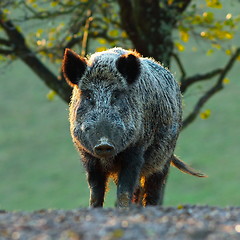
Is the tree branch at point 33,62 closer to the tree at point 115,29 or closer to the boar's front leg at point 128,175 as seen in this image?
the tree at point 115,29

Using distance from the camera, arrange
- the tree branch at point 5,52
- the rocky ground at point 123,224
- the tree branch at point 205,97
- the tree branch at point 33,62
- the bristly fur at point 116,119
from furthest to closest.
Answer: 1. the tree branch at point 205,97
2. the tree branch at point 5,52
3. the tree branch at point 33,62
4. the bristly fur at point 116,119
5. the rocky ground at point 123,224

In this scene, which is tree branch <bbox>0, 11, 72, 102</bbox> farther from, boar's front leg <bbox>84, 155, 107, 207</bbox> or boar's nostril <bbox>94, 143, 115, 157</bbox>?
boar's nostril <bbox>94, 143, 115, 157</bbox>

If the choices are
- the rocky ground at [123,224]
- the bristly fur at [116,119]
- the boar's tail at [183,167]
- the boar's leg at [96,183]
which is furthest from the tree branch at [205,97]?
the rocky ground at [123,224]

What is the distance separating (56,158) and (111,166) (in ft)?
144

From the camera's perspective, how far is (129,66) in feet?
33.2

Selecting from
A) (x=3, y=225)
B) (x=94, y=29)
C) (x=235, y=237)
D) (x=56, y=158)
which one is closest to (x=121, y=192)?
(x=3, y=225)

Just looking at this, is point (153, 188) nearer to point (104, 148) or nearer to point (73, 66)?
point (73, 66)

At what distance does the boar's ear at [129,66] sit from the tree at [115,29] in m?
6.45

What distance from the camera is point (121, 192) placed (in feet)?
31.6

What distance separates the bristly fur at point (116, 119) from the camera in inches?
372

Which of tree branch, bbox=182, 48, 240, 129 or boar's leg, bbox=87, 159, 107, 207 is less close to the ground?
boar's leg, bbox=87, 159, 107, 207

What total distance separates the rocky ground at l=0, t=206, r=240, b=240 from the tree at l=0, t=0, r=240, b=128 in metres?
9.94

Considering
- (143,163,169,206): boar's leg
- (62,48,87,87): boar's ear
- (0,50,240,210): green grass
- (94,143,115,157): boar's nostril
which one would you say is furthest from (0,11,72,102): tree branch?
(0,50,240,210): green grass

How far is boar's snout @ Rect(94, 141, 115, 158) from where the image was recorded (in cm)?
904
